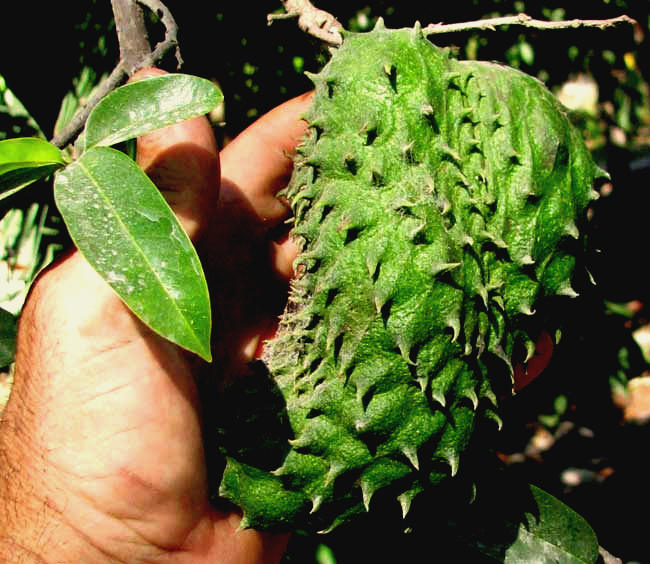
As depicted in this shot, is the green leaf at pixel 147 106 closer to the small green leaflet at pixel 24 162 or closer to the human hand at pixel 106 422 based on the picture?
the small green leaflet at pixel 24 162

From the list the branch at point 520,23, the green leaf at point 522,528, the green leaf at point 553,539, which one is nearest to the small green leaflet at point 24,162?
the branch at point 520,23

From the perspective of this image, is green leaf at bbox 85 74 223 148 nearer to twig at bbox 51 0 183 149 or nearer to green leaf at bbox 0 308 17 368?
twig at bbox 51 0 183 149

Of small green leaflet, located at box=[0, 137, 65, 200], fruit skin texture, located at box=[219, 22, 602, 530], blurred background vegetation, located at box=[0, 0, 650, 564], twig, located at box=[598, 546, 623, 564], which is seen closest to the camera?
small green leaflet, located at box=[0, 137, 65, 200]

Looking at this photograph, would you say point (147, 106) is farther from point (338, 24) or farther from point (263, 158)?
point (263, 158)

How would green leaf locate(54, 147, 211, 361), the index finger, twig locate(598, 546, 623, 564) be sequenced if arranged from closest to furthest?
green leaf locate(54, 147, 211, 361) < twig locate(598, 546, 623, 564) < the index finger

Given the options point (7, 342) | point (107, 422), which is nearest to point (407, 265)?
point (107, 422)

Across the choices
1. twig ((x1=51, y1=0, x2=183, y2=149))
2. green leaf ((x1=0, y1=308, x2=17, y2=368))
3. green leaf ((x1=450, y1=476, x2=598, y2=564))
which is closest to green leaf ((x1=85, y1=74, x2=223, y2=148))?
twig ((x1=51, y1=0, x2=183, y2=149))

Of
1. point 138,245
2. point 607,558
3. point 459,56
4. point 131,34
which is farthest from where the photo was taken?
point 459,56
